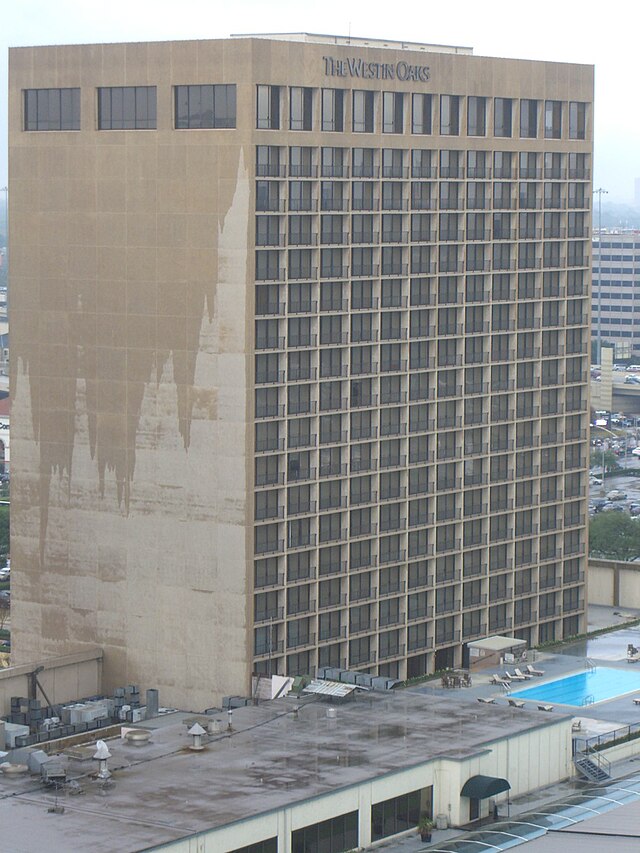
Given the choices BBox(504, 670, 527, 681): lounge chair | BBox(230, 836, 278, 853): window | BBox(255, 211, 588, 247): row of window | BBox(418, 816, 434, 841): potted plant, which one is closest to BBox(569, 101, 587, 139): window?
BBox(255, 211, 588, 247): row of window

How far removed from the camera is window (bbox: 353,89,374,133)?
147 metres

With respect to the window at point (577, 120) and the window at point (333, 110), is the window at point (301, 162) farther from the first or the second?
the window at point (577, 120)

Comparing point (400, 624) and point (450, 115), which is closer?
Answer: point (400, 624)

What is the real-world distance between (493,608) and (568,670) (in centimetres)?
849

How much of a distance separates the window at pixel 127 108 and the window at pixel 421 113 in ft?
65.7

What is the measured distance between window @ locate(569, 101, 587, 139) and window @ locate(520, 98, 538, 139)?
3957mm

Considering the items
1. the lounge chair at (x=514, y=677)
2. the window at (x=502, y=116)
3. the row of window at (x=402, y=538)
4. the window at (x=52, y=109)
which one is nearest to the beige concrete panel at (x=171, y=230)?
the window at (x=52, y=109)

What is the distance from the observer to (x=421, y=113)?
152375mm

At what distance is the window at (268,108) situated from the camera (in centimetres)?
13938

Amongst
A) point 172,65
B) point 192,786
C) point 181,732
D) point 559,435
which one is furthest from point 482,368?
point 192,786

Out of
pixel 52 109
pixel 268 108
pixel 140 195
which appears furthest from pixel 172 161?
pixel 52 109

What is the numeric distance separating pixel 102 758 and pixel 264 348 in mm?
35658

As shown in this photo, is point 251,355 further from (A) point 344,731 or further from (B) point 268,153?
(A) point 344,731

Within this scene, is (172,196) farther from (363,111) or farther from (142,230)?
(363,111)
